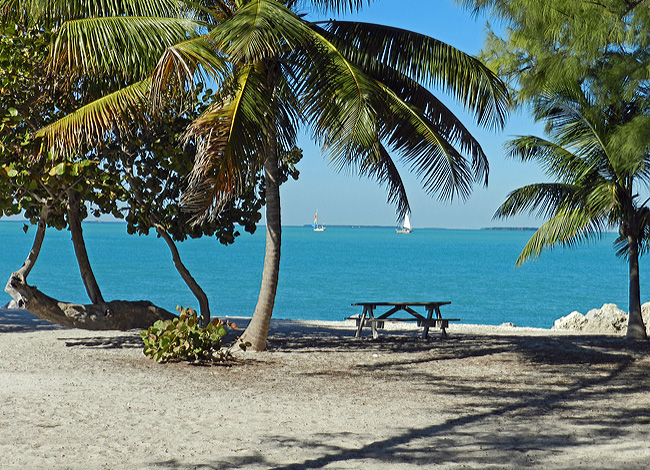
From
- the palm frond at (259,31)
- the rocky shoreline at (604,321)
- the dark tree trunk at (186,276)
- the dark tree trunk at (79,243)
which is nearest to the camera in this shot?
the palm frond at (259,31)

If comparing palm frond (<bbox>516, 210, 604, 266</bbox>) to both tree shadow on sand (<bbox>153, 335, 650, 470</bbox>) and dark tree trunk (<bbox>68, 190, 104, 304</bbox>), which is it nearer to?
tree shadow on sand (<bbox>153, 335, 650, 470</bbox>)

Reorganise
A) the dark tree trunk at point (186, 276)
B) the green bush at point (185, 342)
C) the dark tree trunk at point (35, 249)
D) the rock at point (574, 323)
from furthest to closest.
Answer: the rock at point (574, 323) → the dark tree trunk at point (186, 276) → the dark tree trunk at point (35, 249) → the green bush at point (185, 342)

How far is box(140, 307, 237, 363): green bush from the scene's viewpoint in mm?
9250

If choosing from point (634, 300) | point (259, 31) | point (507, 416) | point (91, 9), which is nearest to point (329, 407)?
point (507, 416)

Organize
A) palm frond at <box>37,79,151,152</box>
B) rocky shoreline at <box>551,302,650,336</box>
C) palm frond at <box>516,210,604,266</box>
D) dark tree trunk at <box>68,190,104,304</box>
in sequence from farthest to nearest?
1. rocky shoreline at <box>551,302,650,336</box>
2. palm frond at <box>516,210,604,266</box>
3. dark tree trunk at <box>68,190,104,304</box>
4. palm frond at <box>37,79,151,152</box>

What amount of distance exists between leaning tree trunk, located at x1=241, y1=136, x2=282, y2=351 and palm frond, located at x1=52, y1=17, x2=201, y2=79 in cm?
205

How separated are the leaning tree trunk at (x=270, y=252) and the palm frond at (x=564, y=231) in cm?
497

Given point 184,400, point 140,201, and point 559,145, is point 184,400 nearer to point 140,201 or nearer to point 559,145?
point 140,201

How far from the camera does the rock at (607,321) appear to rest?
15539 millimetres

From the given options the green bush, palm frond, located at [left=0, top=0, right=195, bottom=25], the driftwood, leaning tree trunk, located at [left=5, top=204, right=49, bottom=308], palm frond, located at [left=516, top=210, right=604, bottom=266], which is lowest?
the green bush

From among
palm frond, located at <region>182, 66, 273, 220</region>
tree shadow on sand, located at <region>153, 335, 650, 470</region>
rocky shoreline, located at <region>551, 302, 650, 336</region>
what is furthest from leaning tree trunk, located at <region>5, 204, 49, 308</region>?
rocky shoreline, located at <region>551, 302, 650, 336</region>

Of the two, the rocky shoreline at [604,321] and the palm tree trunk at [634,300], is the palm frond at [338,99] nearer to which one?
the palm tree trunk at [634,300]

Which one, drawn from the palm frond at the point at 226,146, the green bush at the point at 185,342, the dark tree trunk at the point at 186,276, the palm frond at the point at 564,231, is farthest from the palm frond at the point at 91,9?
the palm frond at the point at 564,231

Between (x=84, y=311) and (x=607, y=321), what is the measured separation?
11294 millimetres
